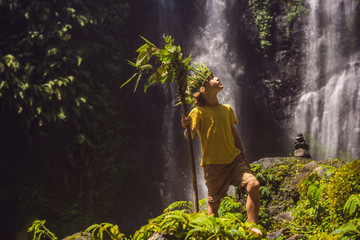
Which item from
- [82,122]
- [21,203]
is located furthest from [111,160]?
[21,203]

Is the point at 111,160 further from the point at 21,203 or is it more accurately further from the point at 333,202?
the point at 333,202

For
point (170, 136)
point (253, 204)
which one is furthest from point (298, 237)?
point (170, 136)

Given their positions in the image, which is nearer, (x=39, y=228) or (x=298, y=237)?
(x=39, y=228)

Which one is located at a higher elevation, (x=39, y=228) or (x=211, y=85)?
(x=211, y=85)

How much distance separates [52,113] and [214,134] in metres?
7.86

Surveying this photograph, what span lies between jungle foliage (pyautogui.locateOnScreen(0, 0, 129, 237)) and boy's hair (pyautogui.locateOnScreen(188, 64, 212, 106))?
7220 mm

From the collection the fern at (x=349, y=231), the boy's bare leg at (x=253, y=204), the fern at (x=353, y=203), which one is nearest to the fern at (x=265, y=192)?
the boy's bare leg at (x=253, y=204)

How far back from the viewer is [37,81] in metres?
10.6

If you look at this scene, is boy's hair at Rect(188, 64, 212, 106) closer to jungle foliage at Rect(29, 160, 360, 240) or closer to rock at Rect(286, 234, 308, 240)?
jungle foliage at Rect(29, 160, 360, 240)

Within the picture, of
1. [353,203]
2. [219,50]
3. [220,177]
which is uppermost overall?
[219,50]

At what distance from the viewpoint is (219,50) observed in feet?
46.1

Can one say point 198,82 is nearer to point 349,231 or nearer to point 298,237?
point 298,237

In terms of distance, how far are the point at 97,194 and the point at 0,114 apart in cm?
409

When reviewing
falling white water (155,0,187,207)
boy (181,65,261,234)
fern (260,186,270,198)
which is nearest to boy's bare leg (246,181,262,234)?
boy (181,65,261,234)
